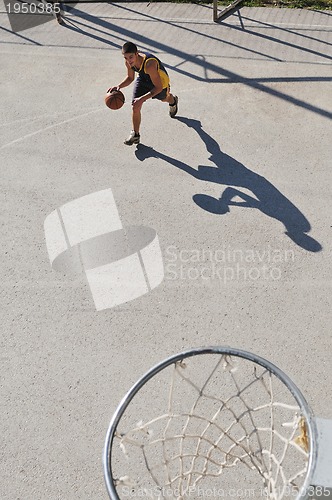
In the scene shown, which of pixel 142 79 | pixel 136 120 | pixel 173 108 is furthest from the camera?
pixel 173 108

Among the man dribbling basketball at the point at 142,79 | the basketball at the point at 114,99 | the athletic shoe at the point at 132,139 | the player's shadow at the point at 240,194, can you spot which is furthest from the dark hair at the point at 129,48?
the player's shadow at the point at 240,194

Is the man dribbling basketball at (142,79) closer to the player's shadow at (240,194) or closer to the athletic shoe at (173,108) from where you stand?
the athletic shoe at (173,108)

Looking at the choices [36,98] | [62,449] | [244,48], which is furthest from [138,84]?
[62,449]

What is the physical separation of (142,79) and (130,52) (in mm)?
585

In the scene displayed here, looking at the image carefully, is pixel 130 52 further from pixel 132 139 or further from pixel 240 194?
pixel 240 194

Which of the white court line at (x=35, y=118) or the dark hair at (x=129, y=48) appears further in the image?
the white court line at (x=35, y=118)

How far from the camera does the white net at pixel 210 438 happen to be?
5.07m

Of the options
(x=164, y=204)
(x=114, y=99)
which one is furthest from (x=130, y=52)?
(x=164, y=204)

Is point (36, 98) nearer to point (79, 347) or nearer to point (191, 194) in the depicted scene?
point (191, 194)

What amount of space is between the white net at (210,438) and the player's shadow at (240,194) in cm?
206

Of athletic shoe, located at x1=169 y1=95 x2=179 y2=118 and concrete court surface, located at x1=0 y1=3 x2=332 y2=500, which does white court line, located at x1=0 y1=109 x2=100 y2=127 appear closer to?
concrete court surface, located at x1=0 y1=3 x2=332 y2=500

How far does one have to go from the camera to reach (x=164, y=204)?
758cm

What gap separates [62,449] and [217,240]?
3.01m

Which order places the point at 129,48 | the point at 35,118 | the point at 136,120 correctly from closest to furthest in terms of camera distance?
the point at 129,48 < the point at 136,120 < the point at 35,118
